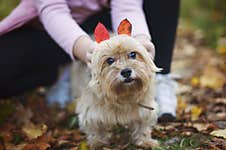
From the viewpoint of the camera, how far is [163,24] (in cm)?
308

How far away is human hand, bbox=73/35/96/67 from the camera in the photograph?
243cm

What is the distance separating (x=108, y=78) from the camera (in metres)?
2.30

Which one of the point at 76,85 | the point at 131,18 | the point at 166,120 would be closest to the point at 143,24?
the point at 131,18

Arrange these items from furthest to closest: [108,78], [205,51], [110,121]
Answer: [205,51], [110,121], [108,78]

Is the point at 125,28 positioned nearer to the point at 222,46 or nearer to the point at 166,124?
the point at 166,124

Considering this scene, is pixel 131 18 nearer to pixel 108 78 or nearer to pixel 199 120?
pixel 108 78

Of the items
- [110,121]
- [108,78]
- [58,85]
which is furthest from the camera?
[58,85]

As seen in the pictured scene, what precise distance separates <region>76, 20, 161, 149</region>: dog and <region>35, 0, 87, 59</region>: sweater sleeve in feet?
0.73

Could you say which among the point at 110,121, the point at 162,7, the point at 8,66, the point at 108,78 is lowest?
the point at 110,121

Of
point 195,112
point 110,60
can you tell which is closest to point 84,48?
point 110,60

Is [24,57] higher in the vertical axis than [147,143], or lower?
higher

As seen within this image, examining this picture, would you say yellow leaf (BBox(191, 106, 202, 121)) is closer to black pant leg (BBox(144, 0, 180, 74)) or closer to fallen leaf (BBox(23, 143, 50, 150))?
black pant leg (BBox(144, 0, 180, 74))

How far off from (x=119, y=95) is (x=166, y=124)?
24.9 inches

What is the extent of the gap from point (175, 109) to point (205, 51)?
1.99 m
